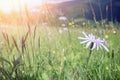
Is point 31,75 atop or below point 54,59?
atop

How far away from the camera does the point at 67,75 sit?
2.17 m

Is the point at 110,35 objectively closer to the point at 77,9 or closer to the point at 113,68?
the point at 113,68

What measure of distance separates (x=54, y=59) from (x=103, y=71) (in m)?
0.61

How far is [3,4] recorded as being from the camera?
330 centimetres

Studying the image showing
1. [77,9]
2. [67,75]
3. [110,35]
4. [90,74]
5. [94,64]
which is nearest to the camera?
[67,75]

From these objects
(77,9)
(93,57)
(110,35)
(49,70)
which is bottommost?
(77,9)

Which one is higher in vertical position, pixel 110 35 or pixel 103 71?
pixel 103 71

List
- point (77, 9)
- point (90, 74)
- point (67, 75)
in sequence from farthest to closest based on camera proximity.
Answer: point (77, 9) → point (90, 74) → point (67, 75)

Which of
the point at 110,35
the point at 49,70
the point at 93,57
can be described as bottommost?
the point at 110,35

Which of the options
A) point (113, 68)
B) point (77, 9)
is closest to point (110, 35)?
point (113, 68)

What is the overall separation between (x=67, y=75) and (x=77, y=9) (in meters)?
41.6

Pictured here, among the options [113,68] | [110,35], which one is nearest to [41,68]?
[113,68]

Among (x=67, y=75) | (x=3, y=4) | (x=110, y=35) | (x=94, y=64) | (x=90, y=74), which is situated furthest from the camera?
(x=110, y=35)

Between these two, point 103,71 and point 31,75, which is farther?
point 103,71
